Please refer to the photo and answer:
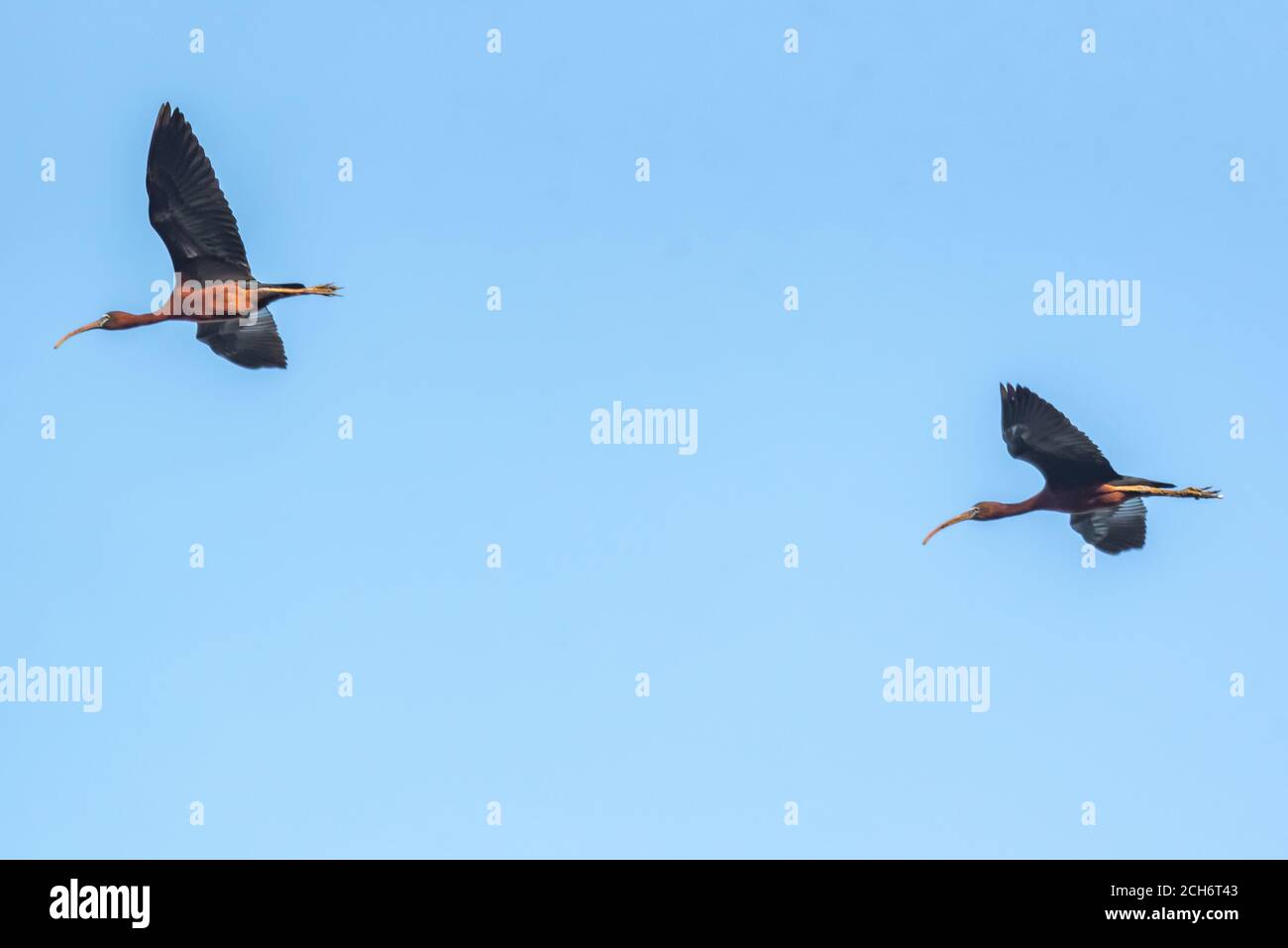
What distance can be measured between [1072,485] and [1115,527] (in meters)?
1.81

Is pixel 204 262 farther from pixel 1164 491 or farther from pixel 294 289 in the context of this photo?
pixel 1164 491

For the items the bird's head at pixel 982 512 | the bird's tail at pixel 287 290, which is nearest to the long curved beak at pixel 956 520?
the bird's head at pixel 982 512

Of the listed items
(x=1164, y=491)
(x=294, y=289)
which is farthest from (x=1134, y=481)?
(x=294, y=289)

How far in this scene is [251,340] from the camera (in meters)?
35.9

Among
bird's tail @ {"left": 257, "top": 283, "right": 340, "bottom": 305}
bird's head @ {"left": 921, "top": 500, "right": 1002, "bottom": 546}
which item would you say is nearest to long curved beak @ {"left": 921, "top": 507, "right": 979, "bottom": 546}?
bird's head @ {"left": 921, "top": 500, "right": 1002, "bottom": 546}

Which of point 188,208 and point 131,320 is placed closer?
point 188,208

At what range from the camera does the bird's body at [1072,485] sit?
33.8 metres

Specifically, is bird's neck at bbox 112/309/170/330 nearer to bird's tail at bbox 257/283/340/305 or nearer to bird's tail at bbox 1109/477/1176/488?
bird's tail at bbox 257/283/340/305

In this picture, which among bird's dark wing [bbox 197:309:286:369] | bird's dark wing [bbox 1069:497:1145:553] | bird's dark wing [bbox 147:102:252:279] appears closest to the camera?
bird's dark wing [bbox 147:102:252:279]

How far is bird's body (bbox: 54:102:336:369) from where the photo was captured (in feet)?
110

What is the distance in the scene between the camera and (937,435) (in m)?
37.0

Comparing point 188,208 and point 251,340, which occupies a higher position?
point 188,208

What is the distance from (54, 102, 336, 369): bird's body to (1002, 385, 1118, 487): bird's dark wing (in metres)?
11.9

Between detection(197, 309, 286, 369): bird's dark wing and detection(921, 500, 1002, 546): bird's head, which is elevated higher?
detection(197, 309, 286, 369): bird's dark wing
